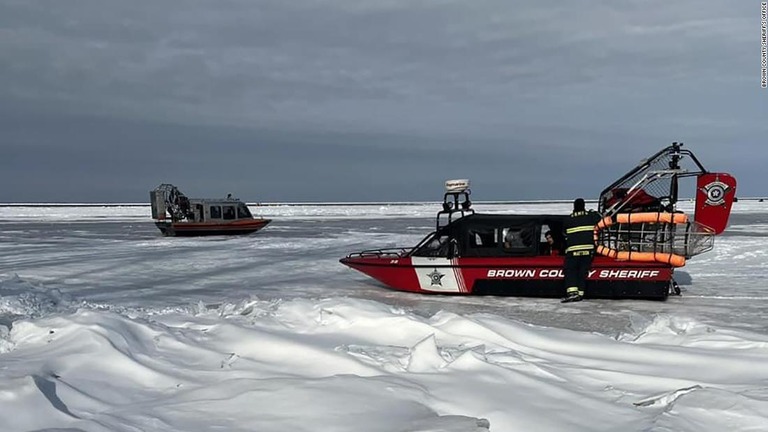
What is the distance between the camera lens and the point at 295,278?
10.5 metres

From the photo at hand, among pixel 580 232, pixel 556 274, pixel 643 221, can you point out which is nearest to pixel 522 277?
pixel 556 274

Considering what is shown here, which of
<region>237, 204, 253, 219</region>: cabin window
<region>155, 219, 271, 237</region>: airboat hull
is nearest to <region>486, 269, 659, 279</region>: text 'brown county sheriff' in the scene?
<region>155, 219, 271, 237</region>: airboat hull

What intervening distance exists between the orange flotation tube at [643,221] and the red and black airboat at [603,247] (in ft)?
0.04

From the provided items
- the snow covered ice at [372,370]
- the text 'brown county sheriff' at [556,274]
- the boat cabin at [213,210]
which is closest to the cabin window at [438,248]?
the text 'brown county sheriff' at [556,274]

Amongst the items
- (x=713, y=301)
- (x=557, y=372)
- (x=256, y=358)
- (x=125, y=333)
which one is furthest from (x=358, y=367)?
(x=713, y=301)

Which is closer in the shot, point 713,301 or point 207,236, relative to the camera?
point 713,301

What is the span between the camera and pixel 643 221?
8.08m

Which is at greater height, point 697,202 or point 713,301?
point 697,202

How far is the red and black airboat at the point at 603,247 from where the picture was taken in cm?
810

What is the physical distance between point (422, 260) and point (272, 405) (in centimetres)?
586

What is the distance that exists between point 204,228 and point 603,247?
16106 mm

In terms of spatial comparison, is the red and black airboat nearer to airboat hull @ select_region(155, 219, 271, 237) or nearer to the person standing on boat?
the person standing on boat

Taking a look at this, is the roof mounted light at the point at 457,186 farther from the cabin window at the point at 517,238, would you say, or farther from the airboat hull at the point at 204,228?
the airboat hull at the point at 204,228

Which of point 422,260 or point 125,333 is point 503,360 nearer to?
point 125,333
